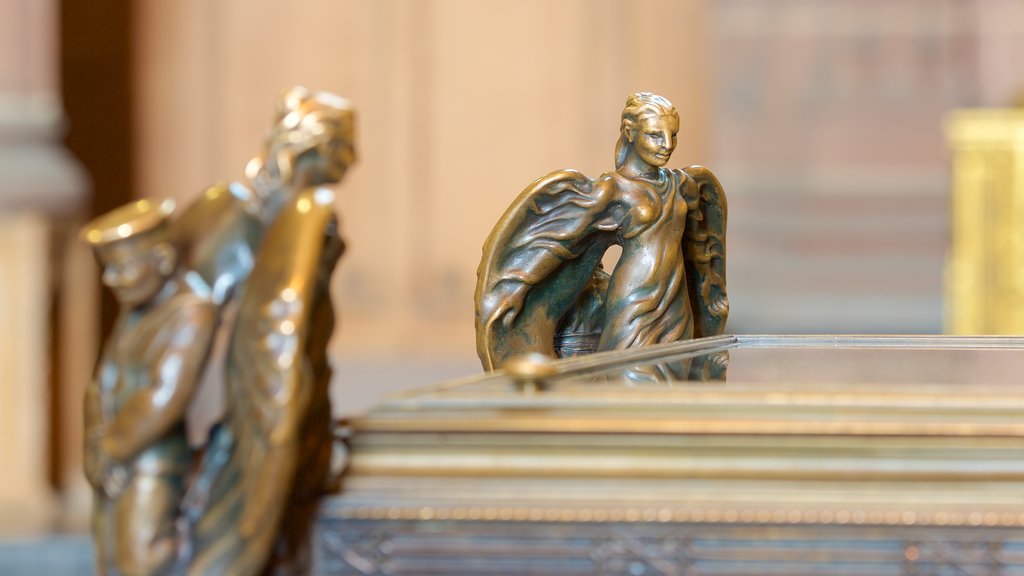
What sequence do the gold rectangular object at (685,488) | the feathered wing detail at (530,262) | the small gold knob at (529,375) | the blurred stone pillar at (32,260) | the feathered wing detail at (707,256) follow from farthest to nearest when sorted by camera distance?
the blurred stone pillar at (32,260), the feathered wing detail at (707,256), the feathered wing detail at (530,262), the small gold knob at (529,375), the gold rectangular object at (685,488)

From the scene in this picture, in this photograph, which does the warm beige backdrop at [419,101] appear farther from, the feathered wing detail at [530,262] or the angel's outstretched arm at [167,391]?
the angel's outstretched arm at [167,391]

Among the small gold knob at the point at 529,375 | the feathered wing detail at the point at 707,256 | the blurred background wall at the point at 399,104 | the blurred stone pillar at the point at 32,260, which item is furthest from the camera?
the blurred background wall at the point at 399,104

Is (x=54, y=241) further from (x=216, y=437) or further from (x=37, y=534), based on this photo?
(x=216, y=437)

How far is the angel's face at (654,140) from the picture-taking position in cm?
148

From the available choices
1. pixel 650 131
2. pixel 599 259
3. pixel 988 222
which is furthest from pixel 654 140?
pixel 988 222

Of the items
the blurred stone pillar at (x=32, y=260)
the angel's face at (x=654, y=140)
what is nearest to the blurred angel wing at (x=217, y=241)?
the angel's face at (x=654, y=140)

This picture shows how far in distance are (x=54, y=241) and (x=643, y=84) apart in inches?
79.3

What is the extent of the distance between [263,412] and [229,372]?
0.04m

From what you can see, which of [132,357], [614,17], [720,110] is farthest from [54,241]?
[132,357]

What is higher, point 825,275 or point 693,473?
point 693,473

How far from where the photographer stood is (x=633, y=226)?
1450 mm

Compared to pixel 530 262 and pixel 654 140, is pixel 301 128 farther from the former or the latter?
pixel 654 140

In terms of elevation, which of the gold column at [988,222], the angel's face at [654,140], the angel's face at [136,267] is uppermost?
the angel's face at [654,140]

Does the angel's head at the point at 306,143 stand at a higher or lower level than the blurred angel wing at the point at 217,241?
higher
